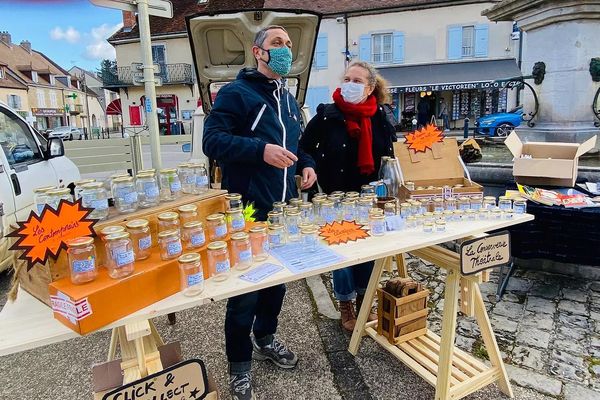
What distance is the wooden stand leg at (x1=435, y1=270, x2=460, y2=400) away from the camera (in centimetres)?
212

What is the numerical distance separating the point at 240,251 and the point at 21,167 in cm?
364

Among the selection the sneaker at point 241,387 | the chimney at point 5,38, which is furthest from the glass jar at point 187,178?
the chimney at point 5,38

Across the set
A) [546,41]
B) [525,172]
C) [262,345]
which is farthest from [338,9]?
[262,345]

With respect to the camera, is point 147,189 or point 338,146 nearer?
point 147,189

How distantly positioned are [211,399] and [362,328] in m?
1.35

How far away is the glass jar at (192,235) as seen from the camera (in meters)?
1.60

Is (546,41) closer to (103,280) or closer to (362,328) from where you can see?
(362,328)

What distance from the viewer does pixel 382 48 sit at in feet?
68.4

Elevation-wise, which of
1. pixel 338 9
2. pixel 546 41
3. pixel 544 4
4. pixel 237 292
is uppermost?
pixel 338 9

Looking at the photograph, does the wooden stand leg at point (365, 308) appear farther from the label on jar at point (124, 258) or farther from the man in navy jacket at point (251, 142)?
the label on jar at point (124, 258)

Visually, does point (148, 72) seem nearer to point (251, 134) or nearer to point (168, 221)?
point (251, 134)

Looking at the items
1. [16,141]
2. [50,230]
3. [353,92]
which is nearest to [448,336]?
[353,92]

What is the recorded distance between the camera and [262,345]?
2.60 metres

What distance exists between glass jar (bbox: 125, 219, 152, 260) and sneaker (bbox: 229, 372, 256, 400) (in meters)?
0.98
